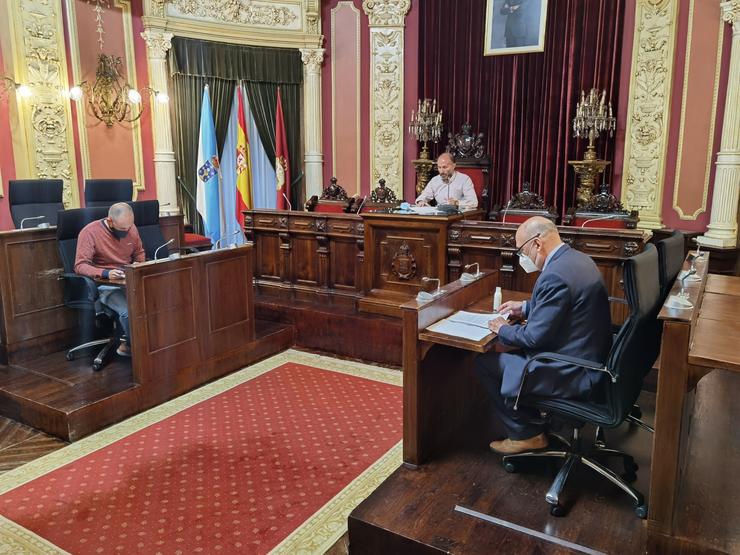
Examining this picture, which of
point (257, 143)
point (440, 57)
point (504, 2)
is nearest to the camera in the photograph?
point (504, 2)

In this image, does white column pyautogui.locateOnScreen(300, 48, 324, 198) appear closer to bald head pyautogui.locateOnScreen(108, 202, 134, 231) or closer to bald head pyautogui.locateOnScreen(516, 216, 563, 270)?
bald head pyautogui.locateOnScreen(108, 202, 134, 231)

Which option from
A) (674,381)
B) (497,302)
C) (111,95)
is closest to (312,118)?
(111,95)

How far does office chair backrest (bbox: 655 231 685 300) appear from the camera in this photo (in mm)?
2764

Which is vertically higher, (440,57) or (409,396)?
(440,57)

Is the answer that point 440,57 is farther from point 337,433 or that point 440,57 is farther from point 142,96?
point 337,433

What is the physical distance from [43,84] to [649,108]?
241 inches

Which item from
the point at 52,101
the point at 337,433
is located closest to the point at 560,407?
the point at 337,433

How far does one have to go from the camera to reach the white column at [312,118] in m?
7.70

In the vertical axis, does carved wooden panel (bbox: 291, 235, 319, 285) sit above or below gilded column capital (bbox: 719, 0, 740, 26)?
below

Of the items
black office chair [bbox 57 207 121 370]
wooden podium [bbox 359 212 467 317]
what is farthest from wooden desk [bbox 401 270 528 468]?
black office chair [bbox 57 207 121 370]

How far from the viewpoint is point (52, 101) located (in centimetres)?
610

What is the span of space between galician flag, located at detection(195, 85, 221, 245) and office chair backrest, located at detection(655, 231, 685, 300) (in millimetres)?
5389

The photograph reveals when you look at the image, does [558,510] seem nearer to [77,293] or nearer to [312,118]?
[77,293]

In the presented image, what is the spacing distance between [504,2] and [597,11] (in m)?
1.02
